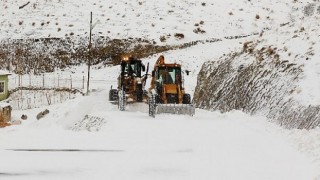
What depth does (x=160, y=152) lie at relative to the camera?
39.0 ft

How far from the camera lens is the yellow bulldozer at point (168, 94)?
1848cm

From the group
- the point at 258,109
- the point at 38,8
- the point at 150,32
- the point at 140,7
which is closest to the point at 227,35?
the point at 150,32

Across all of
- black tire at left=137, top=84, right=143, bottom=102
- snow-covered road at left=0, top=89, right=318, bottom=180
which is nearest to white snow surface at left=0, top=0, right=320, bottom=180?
snow-covered road at left=0, top=89, right=318, bottom=180

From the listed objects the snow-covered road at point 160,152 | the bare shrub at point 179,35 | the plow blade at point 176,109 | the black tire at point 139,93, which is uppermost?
the bare shrub at point 179,35

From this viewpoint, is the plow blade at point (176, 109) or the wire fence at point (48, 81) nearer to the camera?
the plow blade at point (176, 109)

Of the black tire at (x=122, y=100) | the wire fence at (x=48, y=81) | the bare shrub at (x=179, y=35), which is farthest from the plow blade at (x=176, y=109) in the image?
the bare shrub at (x=179, y=35)

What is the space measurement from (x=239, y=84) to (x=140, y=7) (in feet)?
117

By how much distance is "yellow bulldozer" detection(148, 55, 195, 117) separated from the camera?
18.5m

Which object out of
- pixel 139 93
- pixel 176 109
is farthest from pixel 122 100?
pixel 176 109

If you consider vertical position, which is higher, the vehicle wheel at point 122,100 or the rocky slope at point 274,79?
the rocky slope at point 274,79

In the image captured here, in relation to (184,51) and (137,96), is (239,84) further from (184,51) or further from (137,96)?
(184,51)

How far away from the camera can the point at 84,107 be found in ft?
88.9

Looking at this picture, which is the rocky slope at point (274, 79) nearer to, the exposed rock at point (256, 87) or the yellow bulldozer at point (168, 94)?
the exposed rock at point (256, 87)

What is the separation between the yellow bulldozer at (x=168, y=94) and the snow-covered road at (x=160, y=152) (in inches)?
27.3
